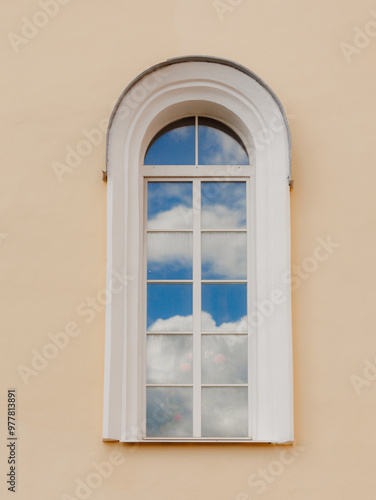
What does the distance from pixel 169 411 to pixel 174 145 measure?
86.7 inches

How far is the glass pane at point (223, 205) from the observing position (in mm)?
6789

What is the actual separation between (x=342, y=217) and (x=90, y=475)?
2744 mm

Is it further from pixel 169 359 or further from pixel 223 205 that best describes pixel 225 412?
pixel 223 205

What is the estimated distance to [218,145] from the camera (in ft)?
22.9

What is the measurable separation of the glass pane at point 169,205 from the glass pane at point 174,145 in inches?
8.0

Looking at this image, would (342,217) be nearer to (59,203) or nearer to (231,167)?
(231,167)

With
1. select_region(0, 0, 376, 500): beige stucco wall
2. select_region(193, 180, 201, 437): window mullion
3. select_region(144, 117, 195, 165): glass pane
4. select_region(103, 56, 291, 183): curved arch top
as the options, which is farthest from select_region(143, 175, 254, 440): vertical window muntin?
select_region(103, 56, 291, 183): curved arch top

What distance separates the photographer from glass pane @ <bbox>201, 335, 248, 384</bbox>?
6.51 metres

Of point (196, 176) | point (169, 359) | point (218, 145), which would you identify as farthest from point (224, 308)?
point (218, 145)

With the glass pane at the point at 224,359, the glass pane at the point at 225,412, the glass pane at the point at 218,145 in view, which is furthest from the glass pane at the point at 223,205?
the glass pane at the point at 225,412

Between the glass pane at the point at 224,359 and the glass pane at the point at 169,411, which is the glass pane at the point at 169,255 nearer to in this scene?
the glass pane at the point at 224,359

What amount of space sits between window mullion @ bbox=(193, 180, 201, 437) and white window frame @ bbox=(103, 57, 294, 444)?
263 mm

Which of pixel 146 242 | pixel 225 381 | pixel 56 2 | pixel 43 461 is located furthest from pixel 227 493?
pixel 56 2

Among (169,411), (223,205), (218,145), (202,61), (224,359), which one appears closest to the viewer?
(169,411)
